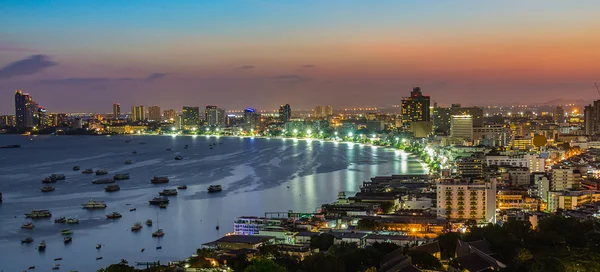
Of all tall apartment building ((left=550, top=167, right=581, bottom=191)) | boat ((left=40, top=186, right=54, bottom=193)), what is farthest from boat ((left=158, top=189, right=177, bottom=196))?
tall apartment building ((left=550, top=167, right=581, bottom=191))

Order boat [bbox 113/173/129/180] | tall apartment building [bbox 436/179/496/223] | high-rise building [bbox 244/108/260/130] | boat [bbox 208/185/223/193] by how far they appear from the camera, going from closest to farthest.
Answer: tall apartment building [bbox 436/179/496/223] < boat [bbox 208/185/223/193] < boat [bbox 113/173/129/180] < high-rise building [bbox 244/108/260/130]

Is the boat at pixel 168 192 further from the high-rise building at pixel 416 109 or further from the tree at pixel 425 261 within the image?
the high-rise building at pixel 416 109

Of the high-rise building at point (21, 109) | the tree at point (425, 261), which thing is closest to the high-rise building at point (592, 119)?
the tree at point (425, 261)

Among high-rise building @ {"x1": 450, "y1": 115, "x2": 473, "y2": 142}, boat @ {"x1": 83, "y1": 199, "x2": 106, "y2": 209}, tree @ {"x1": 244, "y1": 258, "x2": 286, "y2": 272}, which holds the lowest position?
boat @ {"x1": 83, "y1": 199, "x2": 106, "y2": 209}

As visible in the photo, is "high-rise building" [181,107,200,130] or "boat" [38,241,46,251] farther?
"high-rise building" [181,107,200,130]

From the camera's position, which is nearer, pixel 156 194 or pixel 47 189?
pixel 156 194

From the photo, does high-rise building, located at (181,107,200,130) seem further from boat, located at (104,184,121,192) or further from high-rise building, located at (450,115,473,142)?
boat, located at (104,184,121,192)

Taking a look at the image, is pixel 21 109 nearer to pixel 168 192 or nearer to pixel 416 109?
pixel 416 109

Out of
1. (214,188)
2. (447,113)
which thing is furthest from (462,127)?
(214,188)
